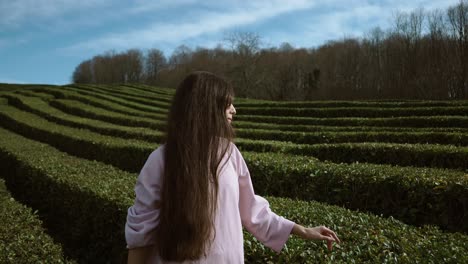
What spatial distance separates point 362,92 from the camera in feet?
155

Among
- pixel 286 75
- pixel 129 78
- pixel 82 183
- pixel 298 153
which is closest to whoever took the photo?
pixel 82 183

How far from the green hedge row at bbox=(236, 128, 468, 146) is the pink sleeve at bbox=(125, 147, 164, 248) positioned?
11088mm

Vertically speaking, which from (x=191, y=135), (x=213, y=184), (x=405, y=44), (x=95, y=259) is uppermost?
(x=405, y=44)

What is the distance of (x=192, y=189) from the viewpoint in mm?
1959

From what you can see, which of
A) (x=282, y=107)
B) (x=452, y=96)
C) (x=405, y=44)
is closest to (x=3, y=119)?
(x=282, y=107)

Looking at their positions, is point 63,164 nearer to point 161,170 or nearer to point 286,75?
point 161,170

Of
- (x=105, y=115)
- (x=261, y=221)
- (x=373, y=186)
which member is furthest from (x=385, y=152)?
(x=105, y=115)

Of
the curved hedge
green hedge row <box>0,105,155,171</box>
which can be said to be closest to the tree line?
the curved hedge

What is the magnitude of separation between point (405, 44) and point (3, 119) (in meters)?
39.2

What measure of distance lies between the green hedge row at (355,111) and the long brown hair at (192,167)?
57.8 feet

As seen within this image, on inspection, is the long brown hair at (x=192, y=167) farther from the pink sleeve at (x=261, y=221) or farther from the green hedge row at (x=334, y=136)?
the green hedge row at (x=334, y=136)

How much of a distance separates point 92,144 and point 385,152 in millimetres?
9169

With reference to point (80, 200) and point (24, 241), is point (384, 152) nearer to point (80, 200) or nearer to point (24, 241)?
point (80, 200)

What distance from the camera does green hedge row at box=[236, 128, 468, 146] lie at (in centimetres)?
1180
